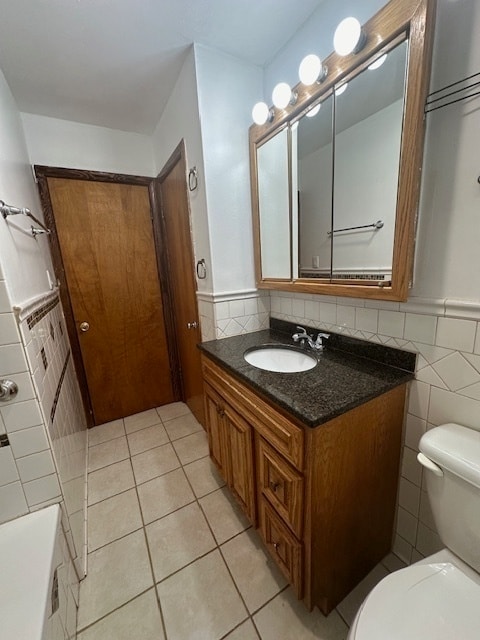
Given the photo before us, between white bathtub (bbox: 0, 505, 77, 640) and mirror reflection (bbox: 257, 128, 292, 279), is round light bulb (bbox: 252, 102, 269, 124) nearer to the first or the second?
mirror reflection (bbox: 257, 128, 292, 279)

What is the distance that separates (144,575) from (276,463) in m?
0.86

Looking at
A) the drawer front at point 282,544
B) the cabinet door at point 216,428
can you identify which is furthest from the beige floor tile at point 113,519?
the drawer front at point 282,544

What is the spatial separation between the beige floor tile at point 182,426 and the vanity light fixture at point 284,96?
2.19 m

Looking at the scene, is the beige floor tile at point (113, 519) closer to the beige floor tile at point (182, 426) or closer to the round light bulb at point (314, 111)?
the beige floor tile at point (182, 426)

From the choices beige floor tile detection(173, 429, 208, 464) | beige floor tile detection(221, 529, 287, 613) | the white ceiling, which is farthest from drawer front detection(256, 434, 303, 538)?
the white ceiling

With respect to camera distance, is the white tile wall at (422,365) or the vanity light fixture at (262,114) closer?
the white tile wall at (422,365)

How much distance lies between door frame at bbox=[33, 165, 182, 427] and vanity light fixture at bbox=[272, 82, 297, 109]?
4.29ft

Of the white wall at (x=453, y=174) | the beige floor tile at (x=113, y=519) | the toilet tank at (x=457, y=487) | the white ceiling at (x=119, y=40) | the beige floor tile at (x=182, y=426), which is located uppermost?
the white ceiling at (x=119, y=40)

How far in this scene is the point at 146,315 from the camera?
233 centimetres

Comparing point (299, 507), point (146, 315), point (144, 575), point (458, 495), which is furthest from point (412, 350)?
point (146, 315)

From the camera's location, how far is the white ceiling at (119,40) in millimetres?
1079

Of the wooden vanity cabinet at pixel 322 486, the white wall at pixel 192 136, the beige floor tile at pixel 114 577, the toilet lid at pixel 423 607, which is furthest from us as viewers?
the white wall at pixel 192 136

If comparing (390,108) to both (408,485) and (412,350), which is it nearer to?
(412,350)

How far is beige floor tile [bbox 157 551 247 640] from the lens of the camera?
974mm
